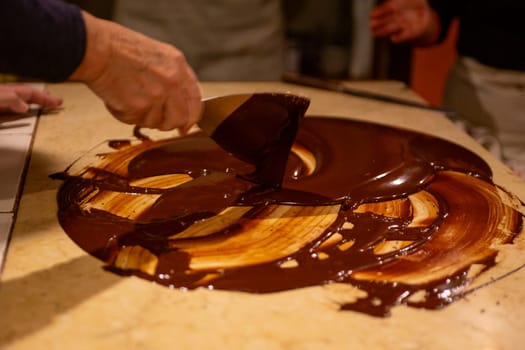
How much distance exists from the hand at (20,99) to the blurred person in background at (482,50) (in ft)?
3.54

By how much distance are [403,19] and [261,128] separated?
3.29 ft

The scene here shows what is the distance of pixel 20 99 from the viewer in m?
1.44

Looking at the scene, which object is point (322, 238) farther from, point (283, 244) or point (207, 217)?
point (207, 217)

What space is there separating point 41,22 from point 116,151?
52 cm

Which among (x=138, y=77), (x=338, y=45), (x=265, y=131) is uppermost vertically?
(x=138, y=77)

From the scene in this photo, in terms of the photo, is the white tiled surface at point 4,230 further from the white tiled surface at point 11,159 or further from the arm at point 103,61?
the arm at point 103,61

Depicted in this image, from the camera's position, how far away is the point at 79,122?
1.53 meters

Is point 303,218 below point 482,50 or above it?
below

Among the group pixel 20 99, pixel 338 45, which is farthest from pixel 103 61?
pixel 338 45

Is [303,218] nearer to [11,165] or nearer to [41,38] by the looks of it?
[41,38]

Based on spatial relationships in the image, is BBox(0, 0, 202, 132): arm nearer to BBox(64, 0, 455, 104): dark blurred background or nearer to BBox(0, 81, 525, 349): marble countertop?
BBox(0, 81, 525, 349): marble countertop

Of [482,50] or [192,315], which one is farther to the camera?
[482,50]

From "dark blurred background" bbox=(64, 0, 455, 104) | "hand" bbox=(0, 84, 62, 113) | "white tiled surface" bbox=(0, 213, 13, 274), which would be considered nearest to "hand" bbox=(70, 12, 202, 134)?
"white tiled surface" bbox=(0, 213, 13, 274)

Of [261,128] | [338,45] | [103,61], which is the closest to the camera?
[103,61]
